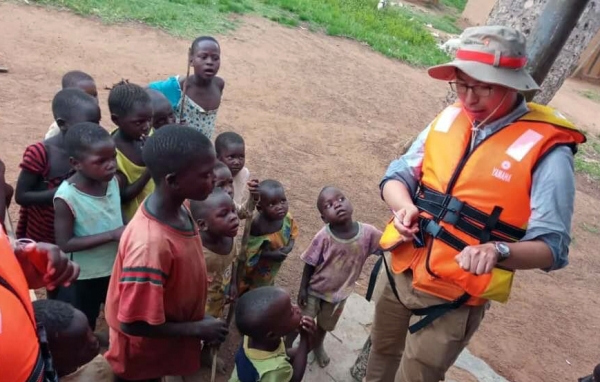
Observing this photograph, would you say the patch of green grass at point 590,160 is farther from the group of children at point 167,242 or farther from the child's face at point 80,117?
the child's face at point 80,117

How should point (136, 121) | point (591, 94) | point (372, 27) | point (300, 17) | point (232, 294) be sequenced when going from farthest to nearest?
1. point (591, 94)
2. point (372, 27)
3. point (300, 17)
4. point (232, 294)
5. point (136, 121)

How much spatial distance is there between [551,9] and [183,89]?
2520 mm

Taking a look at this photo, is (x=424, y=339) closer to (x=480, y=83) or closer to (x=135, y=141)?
(x=480, y=83)

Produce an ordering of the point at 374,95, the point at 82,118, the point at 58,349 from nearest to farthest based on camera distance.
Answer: the point at 58,349 → the point at 82,118 → the point at 374,95

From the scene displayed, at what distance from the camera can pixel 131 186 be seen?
3119mm

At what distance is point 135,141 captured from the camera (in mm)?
3207

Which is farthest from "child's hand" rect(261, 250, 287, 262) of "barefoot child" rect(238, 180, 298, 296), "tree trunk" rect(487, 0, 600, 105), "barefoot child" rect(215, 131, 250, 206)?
"tree trunk" rect(487, 0, 600, 105)

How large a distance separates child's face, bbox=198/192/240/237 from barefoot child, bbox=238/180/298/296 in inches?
23.5

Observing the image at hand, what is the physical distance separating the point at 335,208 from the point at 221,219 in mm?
785

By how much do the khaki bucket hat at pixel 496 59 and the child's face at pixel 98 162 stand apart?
167 cm

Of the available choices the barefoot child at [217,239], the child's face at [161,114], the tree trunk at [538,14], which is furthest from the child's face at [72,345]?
the tree trunk at [538,14]

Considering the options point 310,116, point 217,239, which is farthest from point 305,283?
point 310,116

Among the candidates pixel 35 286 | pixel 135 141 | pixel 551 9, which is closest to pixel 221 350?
pixel 135 141

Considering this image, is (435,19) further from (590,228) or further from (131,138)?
(131,138)
